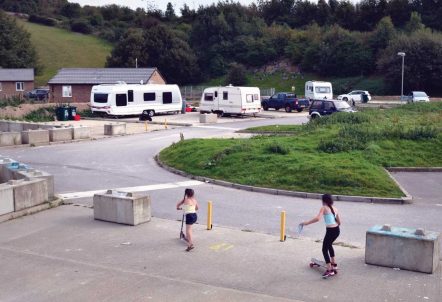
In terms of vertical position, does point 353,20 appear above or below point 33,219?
above

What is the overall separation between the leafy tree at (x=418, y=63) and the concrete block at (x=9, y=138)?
4977 cm

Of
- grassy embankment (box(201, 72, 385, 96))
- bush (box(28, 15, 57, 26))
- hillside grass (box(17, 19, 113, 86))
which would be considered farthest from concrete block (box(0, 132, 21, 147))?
bush (box(28, 15, 57, 26))

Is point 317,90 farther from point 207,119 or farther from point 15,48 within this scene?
point 15,48

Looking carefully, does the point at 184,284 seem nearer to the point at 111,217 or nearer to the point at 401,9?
the point at 111,217

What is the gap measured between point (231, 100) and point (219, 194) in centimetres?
3040

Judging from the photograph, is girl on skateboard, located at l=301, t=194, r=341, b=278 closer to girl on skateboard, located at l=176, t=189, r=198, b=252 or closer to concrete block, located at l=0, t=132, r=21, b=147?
girl on skateboard, located at l=176, t=189, r=198, b=252

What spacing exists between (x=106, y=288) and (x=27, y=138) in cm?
2351

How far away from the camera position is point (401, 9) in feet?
309

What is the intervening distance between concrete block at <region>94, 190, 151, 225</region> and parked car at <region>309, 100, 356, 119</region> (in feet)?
85.3

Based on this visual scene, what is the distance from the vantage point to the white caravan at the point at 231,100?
161 feet

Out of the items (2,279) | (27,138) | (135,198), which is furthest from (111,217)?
(27,138)

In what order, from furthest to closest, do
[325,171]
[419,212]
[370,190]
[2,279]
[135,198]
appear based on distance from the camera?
[325,171], [370,190], [419,212], [135,198], [2,279]

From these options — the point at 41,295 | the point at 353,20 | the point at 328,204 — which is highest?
the point at 353,20

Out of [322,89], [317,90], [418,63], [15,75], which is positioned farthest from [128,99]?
[418,63]
